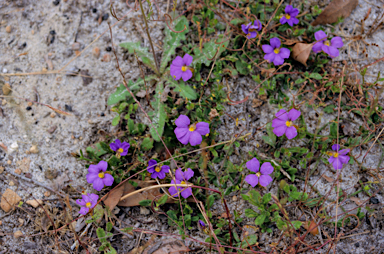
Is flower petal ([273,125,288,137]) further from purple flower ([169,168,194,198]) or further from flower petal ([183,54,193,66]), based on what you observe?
flower petal ([183,54,193,66])

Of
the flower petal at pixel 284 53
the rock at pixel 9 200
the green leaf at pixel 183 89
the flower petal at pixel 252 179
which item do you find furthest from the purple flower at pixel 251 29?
the rock at pixel 9 200

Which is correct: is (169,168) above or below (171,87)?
below

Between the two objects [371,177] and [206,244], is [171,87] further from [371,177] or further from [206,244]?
[371,177]

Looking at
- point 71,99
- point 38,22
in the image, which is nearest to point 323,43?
point 71,99

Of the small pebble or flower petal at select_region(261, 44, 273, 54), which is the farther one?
the small pebble

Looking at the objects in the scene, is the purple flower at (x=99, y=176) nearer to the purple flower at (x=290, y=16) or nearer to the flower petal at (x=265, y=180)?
the flower petal at (x=265, y=180)

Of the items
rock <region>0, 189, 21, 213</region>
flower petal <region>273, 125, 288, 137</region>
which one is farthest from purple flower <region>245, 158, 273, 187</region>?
rock <region>0, 189, 21, 213</region>
